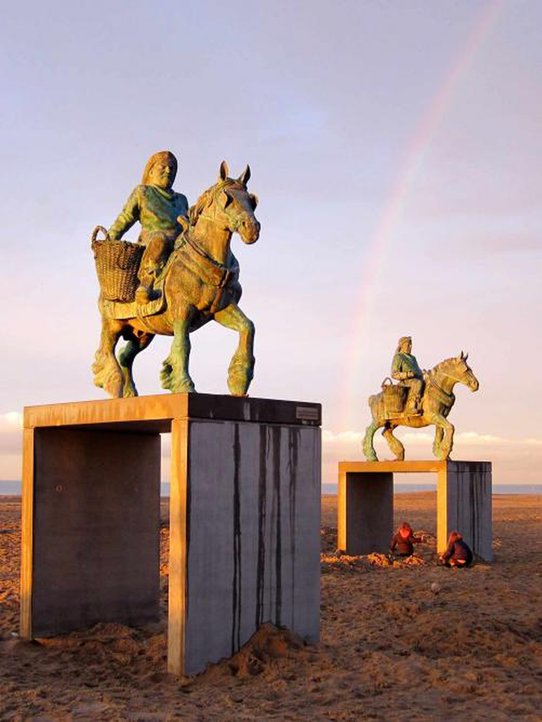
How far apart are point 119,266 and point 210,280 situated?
1.20 m

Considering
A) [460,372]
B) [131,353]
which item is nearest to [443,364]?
[460,372]

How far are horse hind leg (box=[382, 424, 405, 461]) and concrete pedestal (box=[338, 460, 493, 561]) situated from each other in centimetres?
45

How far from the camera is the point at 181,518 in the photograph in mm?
6867

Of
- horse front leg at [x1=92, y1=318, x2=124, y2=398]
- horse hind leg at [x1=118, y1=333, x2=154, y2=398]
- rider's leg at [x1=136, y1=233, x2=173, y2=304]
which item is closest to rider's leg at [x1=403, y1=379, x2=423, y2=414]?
horse hind leg at [x1=118, y1=333, x2=154, y2=398]

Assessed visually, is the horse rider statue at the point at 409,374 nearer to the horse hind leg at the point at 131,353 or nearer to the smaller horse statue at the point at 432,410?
the smaller horse statue at the point at 432,410

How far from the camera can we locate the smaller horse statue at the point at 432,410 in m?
16.5

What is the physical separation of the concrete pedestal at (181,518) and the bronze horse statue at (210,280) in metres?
0.63

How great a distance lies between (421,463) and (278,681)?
9.62 metres

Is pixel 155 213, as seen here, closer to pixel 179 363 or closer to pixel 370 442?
pixel 179 363

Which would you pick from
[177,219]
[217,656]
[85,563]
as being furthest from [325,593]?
[177,219]

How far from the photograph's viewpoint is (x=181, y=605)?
6.84 m

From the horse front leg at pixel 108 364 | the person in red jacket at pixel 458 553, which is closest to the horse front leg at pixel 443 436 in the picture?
the person in red jacket at pixel 458 553

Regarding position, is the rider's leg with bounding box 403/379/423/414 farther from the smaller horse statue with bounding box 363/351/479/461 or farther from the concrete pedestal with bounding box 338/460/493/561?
the concrete pedestal with bounding box 338/460/493/561

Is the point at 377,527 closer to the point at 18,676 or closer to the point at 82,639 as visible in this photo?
the point at 82,639
